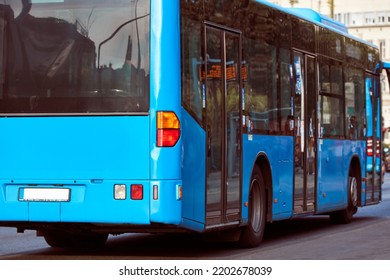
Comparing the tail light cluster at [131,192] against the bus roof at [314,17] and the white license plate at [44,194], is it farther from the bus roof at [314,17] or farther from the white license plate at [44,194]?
the bus roof at [314,17]

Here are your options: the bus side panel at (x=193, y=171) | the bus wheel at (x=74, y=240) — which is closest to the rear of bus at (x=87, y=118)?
the bus side panel at (x=193, y=171)

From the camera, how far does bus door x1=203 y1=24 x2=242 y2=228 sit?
14594 millimetres

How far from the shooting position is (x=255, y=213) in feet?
54.2

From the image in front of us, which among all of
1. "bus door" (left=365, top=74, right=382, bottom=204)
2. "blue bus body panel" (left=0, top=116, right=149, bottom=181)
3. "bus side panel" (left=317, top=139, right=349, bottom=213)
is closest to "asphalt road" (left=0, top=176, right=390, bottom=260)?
"bus side panel" (left=317, top=139, right=349, bottom=213)

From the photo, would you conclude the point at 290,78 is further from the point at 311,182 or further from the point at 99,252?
the point at 99,252

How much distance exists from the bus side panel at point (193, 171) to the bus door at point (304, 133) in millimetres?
4132

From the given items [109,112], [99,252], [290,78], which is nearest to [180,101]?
[109,112]

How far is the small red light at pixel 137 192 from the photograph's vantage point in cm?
1338

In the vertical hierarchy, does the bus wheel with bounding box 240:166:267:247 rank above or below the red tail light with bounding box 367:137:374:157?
below

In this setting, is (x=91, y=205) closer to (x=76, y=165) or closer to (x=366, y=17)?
(x=76, y=165)

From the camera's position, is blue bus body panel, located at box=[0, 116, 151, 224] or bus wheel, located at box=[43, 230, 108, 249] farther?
bus wheel, located at box=[43, 230, 108, 249]

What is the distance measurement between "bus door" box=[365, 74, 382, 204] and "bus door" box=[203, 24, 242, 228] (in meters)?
7.96

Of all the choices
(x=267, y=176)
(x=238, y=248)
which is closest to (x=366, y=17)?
(x=267, y=176)

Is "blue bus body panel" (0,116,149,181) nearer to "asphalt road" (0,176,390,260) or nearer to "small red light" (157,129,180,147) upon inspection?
"small red light" (157,129,180,147)
